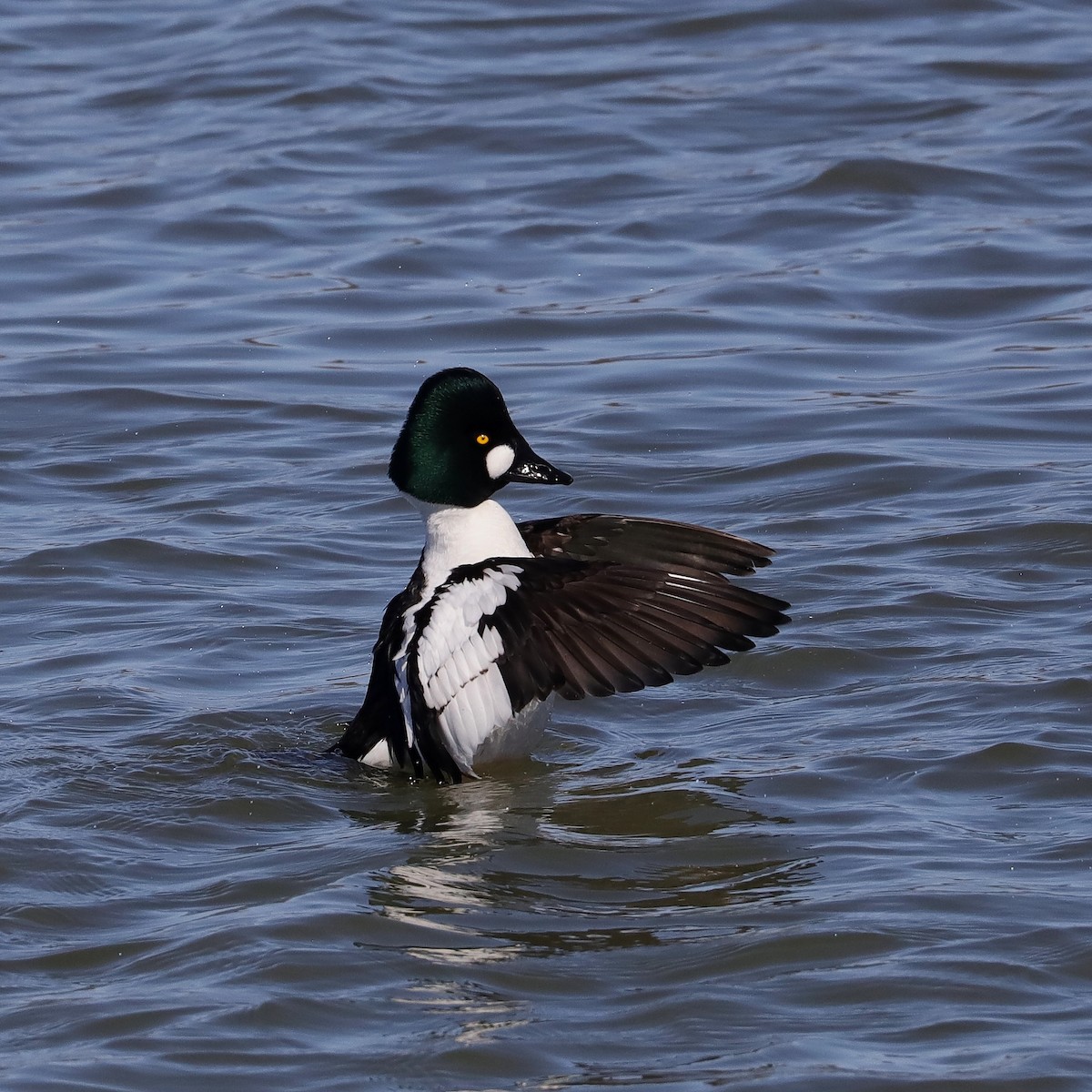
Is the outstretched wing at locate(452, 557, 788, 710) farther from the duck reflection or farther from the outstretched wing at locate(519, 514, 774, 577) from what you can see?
the duck reflection

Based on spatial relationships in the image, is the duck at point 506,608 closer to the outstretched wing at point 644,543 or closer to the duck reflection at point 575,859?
the outstretched wing at point 644,543

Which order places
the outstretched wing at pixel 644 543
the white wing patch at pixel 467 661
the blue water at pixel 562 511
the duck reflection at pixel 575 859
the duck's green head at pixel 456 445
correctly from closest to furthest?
1. the blue water at pixel 562 511
2. the duck reflection at pixel 575 859
3. the white wing patch at pixel 467 661
4. the outstretched wing at pixel 644 543
5. the duck's green head at pixel 456 445

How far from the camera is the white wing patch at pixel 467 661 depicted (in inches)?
248

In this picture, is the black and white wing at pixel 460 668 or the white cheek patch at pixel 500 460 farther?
the white cheek patch at pixel 500 460

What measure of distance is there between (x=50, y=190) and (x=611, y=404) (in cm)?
591

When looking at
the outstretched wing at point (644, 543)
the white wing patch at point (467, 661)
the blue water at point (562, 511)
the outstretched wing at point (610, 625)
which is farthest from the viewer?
the outstretched wing at point (644, 543)

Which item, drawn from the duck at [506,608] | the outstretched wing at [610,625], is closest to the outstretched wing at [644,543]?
the duck at [506,608]

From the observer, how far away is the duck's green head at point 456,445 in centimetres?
672

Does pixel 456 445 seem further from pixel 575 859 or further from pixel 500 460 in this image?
pixel 575 859

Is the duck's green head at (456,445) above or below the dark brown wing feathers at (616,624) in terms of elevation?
above

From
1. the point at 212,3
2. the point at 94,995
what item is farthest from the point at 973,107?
the point at 94,995

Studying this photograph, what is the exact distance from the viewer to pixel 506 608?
248 inches

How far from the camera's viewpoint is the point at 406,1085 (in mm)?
4516

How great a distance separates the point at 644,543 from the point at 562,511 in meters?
2.60
